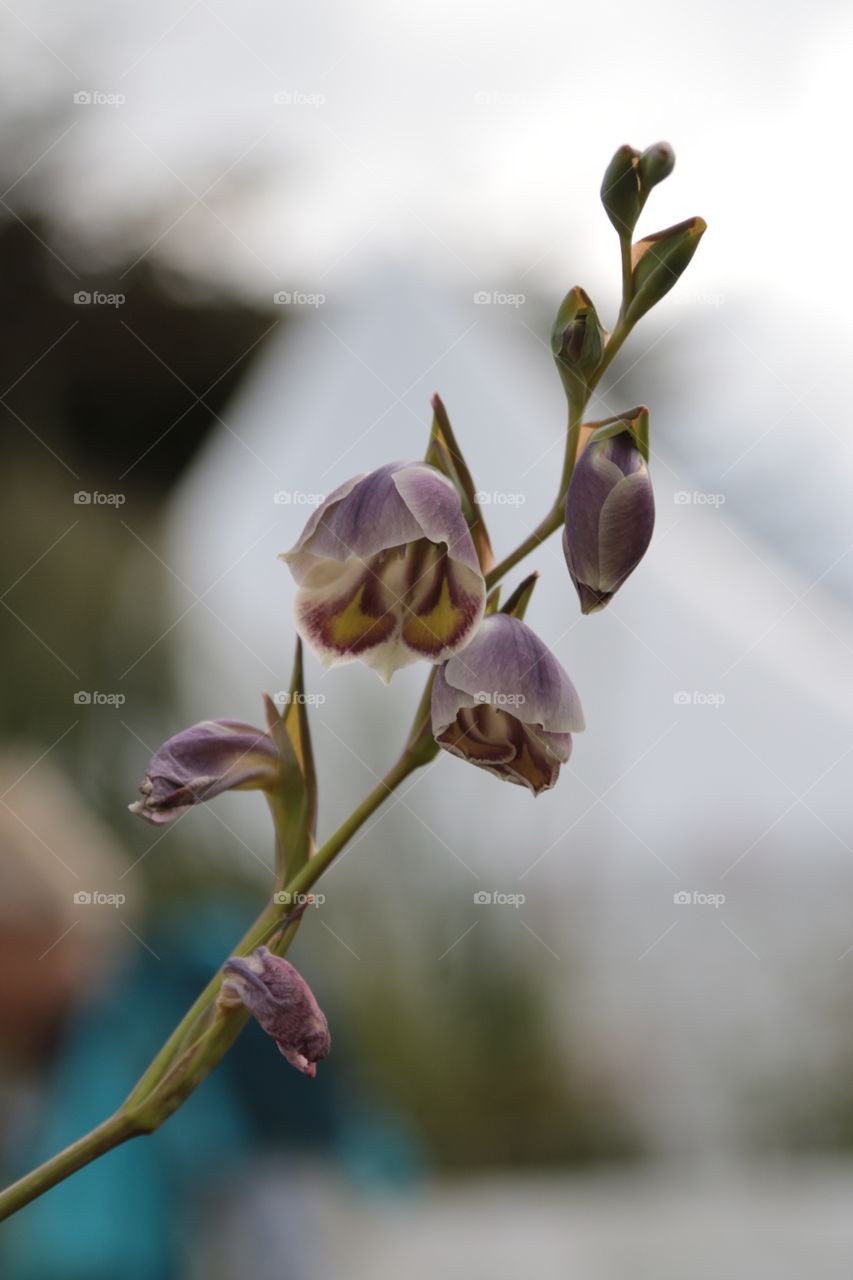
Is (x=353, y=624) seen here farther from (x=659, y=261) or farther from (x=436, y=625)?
(x=659, y=261)

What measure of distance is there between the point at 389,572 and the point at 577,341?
8 cm

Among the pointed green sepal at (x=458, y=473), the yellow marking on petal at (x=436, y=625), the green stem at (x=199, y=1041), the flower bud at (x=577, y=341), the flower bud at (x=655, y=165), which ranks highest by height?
the flower bud at (x=655, y=165)

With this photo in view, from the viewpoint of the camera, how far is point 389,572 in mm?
337

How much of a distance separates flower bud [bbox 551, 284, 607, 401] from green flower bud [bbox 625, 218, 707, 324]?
2 cm

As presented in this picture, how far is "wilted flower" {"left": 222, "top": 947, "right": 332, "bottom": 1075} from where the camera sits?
0.93 ft

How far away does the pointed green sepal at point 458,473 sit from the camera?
317 mm

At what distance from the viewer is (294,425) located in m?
2.73

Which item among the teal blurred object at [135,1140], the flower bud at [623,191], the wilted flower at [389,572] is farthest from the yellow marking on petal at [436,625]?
the teal blurred object at [135,1140]

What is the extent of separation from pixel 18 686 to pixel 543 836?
4.01 ft

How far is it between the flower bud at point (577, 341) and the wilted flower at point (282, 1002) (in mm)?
166

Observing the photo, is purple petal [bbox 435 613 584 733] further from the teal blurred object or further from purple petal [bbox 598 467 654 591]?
the teal blurred object

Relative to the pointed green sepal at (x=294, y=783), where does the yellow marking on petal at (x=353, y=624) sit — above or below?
above

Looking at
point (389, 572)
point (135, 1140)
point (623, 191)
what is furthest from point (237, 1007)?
point (135, 1140)

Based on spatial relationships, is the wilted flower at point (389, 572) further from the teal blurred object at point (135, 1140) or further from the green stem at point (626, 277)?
the teal blurred object at point (135, 1140)
